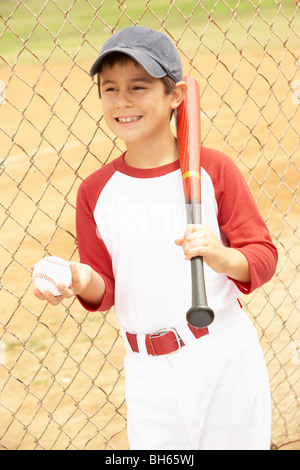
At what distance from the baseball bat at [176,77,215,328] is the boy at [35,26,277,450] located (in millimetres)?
43

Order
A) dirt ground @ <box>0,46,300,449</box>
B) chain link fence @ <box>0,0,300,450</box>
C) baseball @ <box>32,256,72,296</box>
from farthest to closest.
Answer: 1. dirt ground @ <box>0,46,300,449</box>
2. chain link fence @ <box>0,0,300,450</box>
3. baseball @ <box>32,256,72,296</box>

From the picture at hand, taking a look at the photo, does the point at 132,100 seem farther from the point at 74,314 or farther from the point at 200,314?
A: the point at 74,314

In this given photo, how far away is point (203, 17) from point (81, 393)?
58.5 ft

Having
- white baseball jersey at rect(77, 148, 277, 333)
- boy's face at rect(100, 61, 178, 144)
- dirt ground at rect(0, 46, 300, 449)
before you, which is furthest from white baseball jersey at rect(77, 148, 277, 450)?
dirt ground at rect(0, 46, 300, 449)

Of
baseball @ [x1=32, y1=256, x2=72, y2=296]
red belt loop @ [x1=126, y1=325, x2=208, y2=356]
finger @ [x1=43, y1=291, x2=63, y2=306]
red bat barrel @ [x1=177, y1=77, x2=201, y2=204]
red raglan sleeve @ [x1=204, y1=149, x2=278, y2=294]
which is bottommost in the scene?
red belt loop @ [x1=126, y1=325, x2=208, y2=356]

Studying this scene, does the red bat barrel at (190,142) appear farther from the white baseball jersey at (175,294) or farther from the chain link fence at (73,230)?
the chain link fence at (73,230)

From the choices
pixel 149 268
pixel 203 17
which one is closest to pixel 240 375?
pixel 149 268

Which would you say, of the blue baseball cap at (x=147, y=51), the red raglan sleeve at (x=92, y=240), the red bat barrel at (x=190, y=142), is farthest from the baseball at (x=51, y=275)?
the blue baseball cap at (x=147, y=51)

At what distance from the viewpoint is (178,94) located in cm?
148

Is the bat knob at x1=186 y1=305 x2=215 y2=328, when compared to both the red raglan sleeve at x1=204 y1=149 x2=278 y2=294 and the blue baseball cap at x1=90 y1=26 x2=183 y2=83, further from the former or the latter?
the blue baseball cap at x1=90 y1=26 x2=183 y2=83

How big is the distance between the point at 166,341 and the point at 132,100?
538 millimetres

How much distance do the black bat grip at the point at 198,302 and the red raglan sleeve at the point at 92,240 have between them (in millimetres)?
286

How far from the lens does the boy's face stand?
55.0 inches

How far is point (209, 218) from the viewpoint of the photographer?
1.48m
